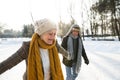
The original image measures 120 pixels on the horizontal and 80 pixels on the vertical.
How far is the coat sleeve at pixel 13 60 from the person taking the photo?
2.87 meters

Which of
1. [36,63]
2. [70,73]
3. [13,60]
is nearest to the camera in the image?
[13,60]

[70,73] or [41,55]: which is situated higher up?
[41,55]

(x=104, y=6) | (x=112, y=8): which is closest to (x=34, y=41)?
(x=112, y=8)

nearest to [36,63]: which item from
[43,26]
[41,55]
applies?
[41,55]

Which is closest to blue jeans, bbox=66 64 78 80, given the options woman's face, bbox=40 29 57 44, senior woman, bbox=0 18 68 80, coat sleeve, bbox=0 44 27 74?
senior woman, bbox=0 18 68 80

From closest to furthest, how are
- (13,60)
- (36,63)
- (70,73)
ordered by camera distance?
(13,60) < (36,63) < (70,73)

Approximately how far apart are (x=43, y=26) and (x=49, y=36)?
128mm

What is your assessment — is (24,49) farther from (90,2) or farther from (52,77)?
(90,2)

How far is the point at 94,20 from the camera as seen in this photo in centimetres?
5625

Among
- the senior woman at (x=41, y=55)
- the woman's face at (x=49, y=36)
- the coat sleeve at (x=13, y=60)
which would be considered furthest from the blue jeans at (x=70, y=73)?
the coat sleeve at (x=13, y=60)

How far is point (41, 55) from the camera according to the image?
124 inches

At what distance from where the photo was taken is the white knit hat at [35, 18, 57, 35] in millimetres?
3145

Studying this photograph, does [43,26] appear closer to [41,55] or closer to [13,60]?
[41,55]

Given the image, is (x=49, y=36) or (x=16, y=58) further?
(x=49, y=36)
